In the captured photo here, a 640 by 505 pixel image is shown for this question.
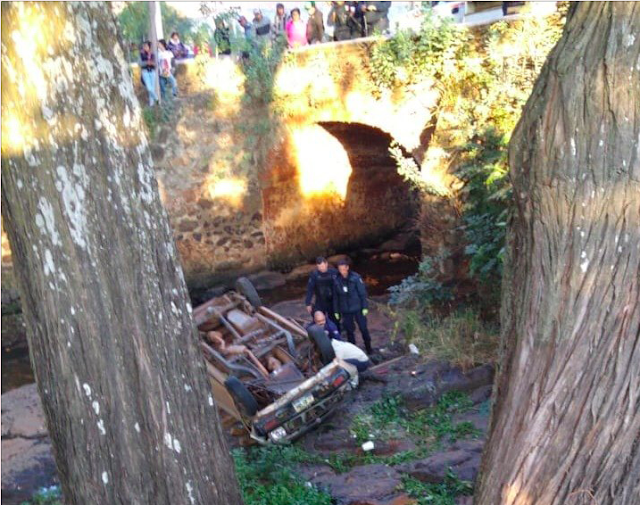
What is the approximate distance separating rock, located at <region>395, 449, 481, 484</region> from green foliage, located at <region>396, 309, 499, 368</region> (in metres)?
2.05

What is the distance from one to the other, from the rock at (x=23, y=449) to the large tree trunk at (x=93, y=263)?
5.72 m

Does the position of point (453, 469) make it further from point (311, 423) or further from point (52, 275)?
point (52, 275)

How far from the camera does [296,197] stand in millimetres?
15094

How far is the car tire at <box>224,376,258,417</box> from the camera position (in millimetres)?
7070

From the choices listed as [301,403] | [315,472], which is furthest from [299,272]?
[315,472]

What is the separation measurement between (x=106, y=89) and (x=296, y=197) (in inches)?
479

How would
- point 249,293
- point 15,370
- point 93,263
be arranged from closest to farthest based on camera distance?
point 93,263 < point 249,293 < point 15,370

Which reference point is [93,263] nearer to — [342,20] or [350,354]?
[350,354]

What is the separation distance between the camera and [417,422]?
23.3ft

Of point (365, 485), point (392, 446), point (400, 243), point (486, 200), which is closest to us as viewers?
point (365, 485)

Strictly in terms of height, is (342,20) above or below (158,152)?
above

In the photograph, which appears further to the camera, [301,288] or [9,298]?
[301,288]

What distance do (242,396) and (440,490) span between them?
2.43 meters

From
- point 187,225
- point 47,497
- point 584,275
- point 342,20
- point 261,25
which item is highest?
point 261,25
